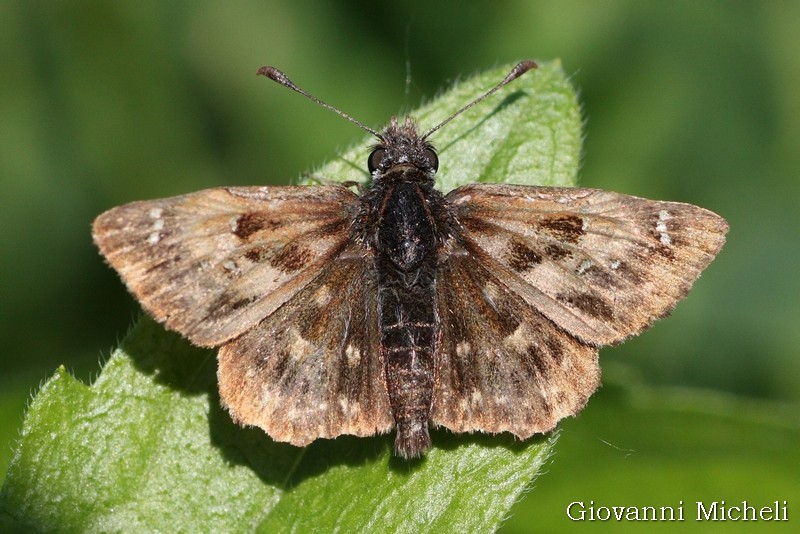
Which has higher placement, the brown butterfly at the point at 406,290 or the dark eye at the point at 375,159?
the dark eye at the point at 375,159

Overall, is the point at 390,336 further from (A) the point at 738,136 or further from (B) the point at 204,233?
(A) the point at 738,136

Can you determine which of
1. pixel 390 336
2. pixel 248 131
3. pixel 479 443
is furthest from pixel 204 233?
pixel 248 131

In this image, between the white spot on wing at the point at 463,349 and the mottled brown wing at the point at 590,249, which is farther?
the white spot on wing at the point at 463,349

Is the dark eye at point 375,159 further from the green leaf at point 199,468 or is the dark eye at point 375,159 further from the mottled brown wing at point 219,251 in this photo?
the green leaf at point 199,468

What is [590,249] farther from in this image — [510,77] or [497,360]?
[510,77]

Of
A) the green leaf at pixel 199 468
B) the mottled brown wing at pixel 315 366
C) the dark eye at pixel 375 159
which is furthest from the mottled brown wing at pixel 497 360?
the dark eye at pixel 375 159

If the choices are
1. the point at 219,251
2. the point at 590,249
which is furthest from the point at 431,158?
the point at 219,251

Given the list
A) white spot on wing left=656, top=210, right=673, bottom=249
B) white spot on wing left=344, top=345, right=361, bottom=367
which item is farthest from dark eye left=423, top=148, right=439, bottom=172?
white spot on wing left=656, top=210, right=673, bottom=249

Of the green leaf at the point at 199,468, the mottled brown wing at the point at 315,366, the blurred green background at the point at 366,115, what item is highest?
the blurred green background at the point at 366,115
